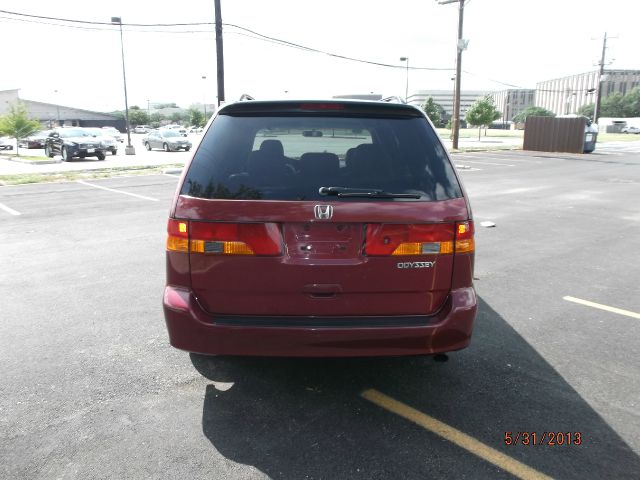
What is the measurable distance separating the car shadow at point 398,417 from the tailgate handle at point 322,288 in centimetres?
79

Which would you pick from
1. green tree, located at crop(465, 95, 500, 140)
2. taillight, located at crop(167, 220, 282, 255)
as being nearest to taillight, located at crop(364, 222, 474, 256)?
taillight, located at crop(167, 220, 282, 255)

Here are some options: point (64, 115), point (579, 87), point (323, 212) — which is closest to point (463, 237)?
point (323, 212)

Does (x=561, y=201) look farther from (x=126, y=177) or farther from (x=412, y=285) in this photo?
(x=126, y=177)

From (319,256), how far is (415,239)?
54cm

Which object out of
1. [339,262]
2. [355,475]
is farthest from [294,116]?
[355,475]

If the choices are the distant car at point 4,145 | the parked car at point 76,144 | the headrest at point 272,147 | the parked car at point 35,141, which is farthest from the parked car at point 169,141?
the headrest at point 272,147

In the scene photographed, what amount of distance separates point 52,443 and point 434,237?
7.78ft

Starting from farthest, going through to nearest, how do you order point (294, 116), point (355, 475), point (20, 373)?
point (20, 373), point (294, 116), point (355, 475)

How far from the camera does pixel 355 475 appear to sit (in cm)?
256

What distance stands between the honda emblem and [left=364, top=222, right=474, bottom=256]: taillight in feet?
0.75

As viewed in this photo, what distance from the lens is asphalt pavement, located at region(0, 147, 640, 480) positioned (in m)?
2.68

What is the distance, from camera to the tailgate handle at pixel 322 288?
2854 millimetres

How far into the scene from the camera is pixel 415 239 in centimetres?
287

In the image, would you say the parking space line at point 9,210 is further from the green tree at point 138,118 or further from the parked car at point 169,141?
the green tree at point 138,118
